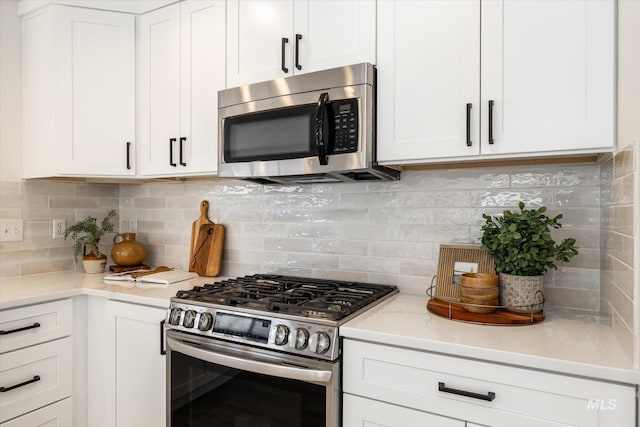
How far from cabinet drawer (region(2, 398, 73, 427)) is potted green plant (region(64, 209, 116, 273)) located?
784 mm

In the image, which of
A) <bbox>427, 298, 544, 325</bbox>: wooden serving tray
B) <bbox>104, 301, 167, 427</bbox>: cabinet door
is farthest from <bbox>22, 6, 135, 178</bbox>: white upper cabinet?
<bbox>427, 298, 544, 325</bbox>: wooden serving tray

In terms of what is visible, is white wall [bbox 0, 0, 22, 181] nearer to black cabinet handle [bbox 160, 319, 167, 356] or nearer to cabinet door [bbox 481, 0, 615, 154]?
black cabinet handle [bbox 160, 319, 167, 356]

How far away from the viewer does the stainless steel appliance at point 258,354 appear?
1350 mm

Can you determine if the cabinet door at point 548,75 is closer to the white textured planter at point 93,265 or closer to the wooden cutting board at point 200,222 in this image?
the wooden cutting board at point 200,222

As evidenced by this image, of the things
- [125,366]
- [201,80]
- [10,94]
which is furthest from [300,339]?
[10,94]

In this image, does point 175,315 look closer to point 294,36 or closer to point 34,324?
point 34,324

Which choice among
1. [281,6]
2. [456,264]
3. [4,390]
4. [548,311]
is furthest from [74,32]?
[548,311]

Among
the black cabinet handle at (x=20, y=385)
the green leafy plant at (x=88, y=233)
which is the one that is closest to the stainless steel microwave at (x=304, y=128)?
the green leafy plant at (x=88, y=233)

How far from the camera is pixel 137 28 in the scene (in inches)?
89.0

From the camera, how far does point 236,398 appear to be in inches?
60.2

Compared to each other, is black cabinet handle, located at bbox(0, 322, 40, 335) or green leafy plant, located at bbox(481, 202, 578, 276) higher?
green leafy plant, located at bbox(481, 202, 578, 276)

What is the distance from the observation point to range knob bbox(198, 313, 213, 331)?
5.19 ft

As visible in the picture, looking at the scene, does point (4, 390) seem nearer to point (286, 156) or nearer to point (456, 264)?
point (286, 156)

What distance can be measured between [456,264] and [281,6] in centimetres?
136
